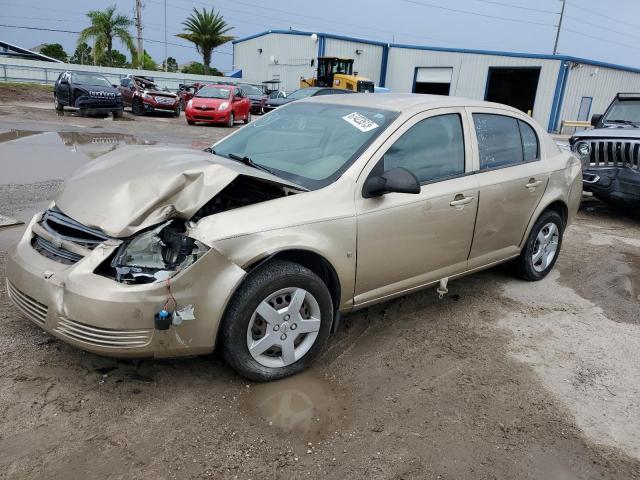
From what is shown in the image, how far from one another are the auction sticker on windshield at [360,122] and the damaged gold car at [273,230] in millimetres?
15

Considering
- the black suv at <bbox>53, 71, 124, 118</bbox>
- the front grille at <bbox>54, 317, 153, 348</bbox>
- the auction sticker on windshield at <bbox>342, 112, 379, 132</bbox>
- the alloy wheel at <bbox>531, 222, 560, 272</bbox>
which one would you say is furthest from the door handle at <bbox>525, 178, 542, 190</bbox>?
the black suv at <bbox>53, 71, 124, 118</bbox>

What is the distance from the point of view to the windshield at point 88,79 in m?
18.4

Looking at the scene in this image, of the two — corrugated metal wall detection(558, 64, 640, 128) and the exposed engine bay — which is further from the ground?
corrugated metal wall detection(558, 64, 640, 128)

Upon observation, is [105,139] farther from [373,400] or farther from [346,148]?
[373,400]

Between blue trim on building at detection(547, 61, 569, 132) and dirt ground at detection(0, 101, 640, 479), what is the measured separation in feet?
95.5

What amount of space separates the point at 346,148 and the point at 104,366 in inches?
80.4

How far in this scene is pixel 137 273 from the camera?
2.72 m

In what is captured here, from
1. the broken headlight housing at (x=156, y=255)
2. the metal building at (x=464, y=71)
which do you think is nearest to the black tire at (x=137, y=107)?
the metal building at (x=464, y=71)

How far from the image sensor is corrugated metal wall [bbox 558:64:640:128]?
101 feet

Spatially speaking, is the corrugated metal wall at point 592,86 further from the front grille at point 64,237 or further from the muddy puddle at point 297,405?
the front grille at point 64,237

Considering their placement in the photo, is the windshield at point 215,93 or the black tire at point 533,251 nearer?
the black tire at point 533,251

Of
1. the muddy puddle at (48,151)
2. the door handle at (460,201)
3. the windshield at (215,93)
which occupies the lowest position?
the muddy puddle at (48,151)

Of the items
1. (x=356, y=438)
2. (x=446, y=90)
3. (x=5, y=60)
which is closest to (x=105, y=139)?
(x=356, y=438)

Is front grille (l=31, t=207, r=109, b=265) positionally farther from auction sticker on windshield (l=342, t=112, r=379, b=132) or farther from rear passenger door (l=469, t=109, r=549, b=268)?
rear passenger door (l=469, t=109, r=549, b=268)
